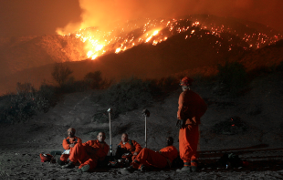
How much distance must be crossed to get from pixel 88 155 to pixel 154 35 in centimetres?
3149

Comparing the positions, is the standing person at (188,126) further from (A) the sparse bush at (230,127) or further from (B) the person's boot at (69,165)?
(A) the sparse bush at (230,127)

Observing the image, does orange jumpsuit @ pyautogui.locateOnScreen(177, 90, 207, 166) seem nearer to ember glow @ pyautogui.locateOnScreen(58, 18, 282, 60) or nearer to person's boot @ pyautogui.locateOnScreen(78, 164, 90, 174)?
person's boot @ pyautogui.locateOnScreen(78, 164, 90, 174)

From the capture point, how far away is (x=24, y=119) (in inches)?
504

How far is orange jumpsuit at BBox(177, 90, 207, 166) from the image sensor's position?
436cm

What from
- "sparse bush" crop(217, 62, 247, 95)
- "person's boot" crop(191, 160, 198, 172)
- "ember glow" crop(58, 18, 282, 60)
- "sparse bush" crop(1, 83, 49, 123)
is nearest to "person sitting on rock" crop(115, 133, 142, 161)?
"person's boot" crop(191, 160, 198, 172)

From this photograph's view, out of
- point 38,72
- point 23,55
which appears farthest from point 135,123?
point 23,55

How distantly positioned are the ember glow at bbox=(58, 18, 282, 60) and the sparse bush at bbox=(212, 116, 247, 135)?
23342 millimetres

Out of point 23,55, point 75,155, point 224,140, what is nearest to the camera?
point 75,155

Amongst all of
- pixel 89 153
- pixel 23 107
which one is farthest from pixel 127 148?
pixel 23 107

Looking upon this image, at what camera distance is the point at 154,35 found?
113 ft

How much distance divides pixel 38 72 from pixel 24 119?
19665 mm

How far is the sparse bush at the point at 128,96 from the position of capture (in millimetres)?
13086

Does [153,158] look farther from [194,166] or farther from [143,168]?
[194,166]

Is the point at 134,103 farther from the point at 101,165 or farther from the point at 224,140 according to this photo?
the point at 101,165
